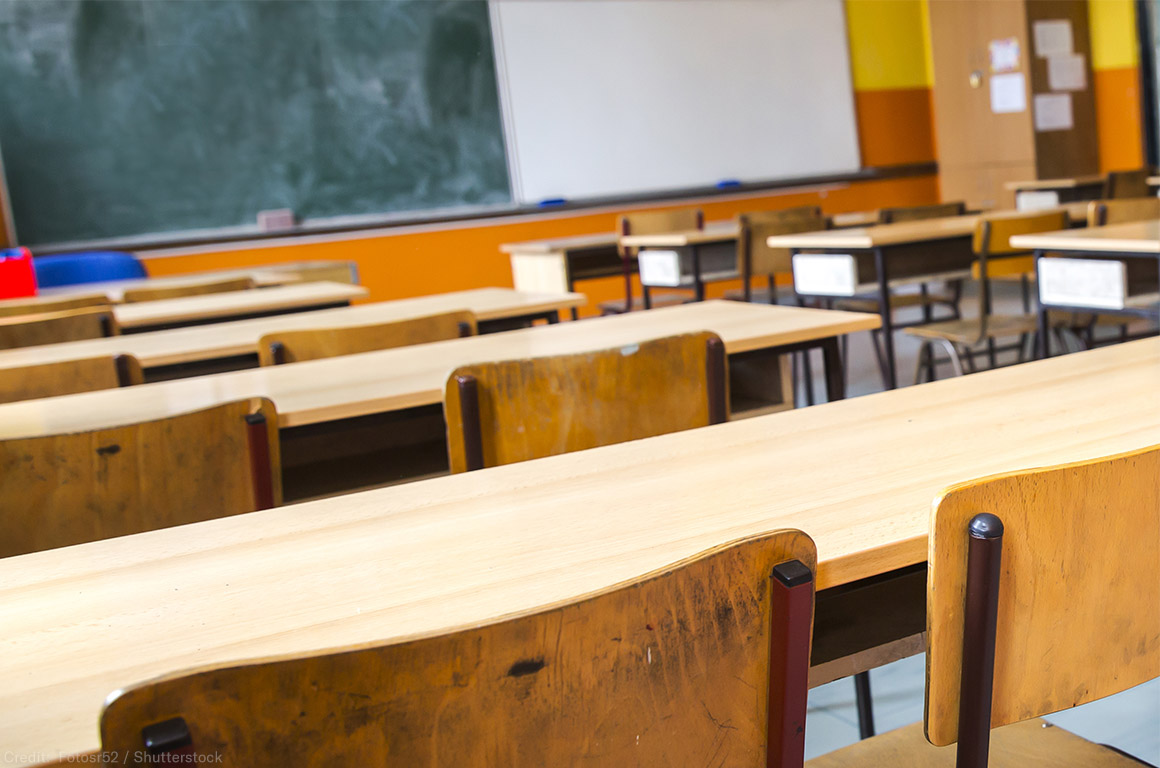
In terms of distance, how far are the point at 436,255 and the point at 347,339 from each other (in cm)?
493

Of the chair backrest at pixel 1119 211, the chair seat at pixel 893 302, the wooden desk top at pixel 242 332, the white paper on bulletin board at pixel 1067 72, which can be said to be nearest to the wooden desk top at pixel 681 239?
the chair seat at pixel 893 302

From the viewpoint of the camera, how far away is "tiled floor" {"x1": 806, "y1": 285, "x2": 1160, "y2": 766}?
5.88 ft

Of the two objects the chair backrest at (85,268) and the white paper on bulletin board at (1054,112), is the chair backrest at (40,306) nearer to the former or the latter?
the chair backrest at (85,268)

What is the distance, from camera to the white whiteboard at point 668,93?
728 cm

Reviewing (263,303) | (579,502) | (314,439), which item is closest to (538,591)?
(579,502)

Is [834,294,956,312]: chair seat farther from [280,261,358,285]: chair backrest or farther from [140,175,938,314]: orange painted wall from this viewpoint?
[140,175,938,314]: orange painted wall

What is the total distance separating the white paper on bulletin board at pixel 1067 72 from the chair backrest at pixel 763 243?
3.87 m

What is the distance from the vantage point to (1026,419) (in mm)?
1216

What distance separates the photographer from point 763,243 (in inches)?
A: 191

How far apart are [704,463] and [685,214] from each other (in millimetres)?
4843

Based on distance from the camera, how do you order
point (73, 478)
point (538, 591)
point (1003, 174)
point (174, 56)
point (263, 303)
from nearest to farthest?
point (538, 591), point (73, 478), point (263, 303), point (174, 56), point (1003, 174)

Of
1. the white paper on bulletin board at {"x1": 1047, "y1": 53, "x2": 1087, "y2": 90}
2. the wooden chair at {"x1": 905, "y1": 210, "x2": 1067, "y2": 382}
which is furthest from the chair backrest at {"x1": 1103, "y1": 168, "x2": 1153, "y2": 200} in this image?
the white paper on bulletin board at {"x1": 1047, "y1": 53, "x2": 1087, "y2": 90}

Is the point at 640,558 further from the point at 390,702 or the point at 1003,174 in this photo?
the point at 1003,174

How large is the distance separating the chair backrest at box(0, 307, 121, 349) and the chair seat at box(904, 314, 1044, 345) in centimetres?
268
